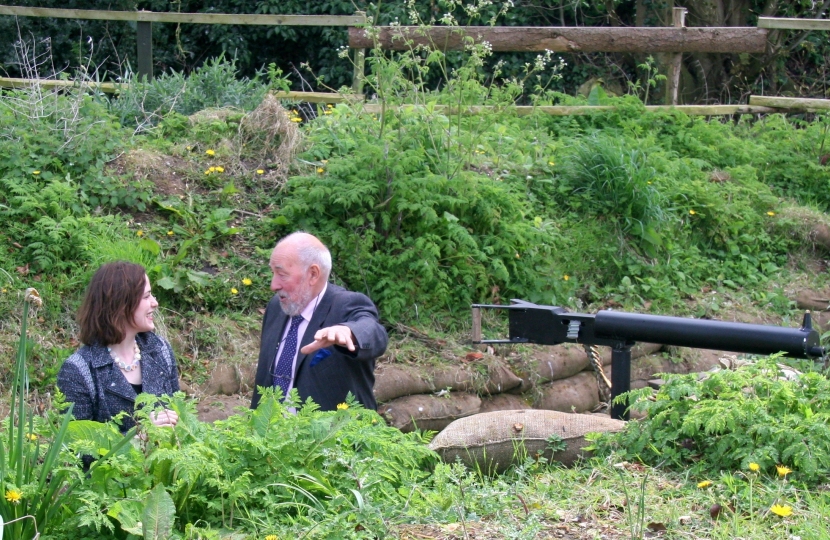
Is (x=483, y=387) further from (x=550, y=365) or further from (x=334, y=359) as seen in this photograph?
(x=334, y=359)

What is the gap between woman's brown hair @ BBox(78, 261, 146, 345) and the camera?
399 centimetres

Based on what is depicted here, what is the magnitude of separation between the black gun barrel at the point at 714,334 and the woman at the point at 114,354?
6.27 feet

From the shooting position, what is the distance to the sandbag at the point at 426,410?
6212 millimetres

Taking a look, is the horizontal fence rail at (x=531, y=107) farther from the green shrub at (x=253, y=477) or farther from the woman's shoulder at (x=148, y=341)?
the green shrub at (x=253, y=477)

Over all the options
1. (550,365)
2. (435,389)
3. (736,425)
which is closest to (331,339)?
(736,425)

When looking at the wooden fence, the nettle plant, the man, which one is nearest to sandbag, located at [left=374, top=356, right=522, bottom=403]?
the man

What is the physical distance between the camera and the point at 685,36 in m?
10.4

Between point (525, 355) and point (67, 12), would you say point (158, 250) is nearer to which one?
point (525, 355)

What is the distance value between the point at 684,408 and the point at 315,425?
153 centimetres

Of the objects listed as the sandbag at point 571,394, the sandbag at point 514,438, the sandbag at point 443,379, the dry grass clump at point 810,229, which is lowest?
the sandbag at point 571,394

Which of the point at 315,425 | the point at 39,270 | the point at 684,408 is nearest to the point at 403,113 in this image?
the point at 39,270

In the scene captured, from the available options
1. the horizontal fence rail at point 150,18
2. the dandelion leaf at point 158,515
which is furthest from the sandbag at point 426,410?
the horizontal fence rail at point 150,18

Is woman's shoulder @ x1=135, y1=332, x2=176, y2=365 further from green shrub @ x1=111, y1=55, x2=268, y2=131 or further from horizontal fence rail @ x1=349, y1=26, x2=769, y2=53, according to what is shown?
horizontal fence rail @ x1=349, y1=26, x2=769, y2=53

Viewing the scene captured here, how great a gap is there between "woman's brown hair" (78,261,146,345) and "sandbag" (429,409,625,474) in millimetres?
1449
